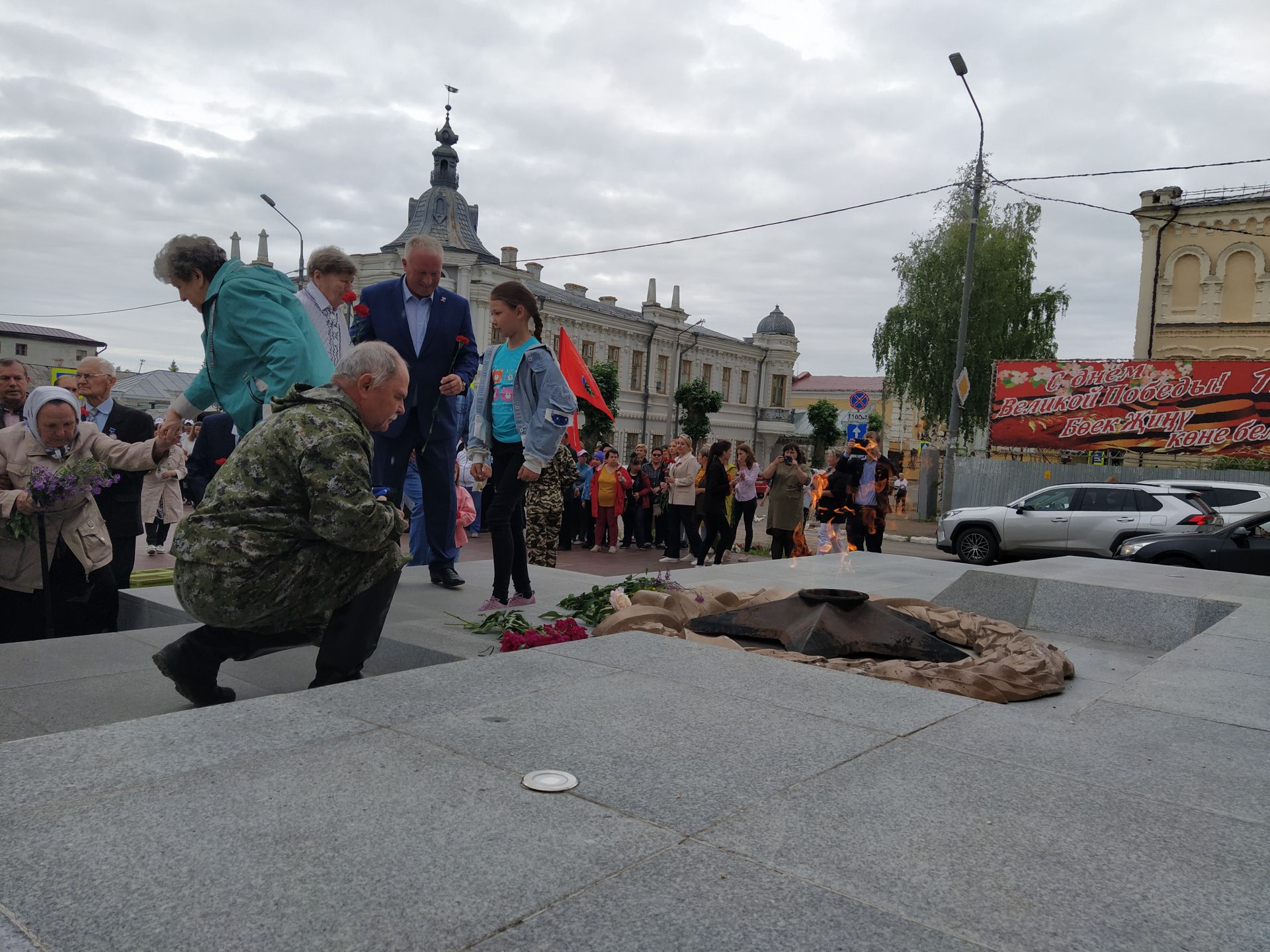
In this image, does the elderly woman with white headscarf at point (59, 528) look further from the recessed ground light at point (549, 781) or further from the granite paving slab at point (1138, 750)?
the granite paving slab at point (1138, 750)

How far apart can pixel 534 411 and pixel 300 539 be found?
7.35 ft

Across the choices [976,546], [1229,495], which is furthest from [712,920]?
[1229,495]

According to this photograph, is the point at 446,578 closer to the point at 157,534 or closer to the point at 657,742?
the point at 657,742

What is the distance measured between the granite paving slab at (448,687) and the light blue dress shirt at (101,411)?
4.31 meters

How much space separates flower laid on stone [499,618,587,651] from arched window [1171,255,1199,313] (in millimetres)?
Answer: 40360

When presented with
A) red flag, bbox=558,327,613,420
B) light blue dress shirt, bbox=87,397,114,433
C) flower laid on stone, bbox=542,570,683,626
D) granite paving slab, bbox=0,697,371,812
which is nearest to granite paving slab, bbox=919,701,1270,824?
granite paving slab, bbox=0,697,371,812

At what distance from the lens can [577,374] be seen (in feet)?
33.8

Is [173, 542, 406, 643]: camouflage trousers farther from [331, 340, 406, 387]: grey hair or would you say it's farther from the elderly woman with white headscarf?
the elderly woman with white headscarf

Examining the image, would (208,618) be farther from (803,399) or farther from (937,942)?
(803,399)

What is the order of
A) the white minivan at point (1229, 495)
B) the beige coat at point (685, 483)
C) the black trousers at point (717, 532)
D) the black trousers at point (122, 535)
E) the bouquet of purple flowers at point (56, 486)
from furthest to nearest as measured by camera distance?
the white minivan at point (1229, 495) → the beige coat at point (685, 483) → the black trousers at point (717, 532) → the black trousers at point (122, 535) → the bouquet of purple flowers at point (56, 486)

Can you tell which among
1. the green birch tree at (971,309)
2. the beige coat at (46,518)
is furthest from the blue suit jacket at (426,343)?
the green birch tree at (971,309)

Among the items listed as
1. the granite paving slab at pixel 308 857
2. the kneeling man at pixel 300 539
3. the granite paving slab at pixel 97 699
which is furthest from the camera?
the granite paving slab at pixel 97 699

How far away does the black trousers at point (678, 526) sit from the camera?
1384cm

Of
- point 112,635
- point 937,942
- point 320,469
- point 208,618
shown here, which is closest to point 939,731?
point 937,942
